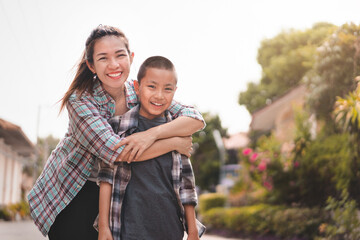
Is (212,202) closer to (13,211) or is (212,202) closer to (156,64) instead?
(13,211)

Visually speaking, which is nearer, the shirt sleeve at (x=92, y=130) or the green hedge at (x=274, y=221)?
the shirt sleeve at (x=92, y=130)

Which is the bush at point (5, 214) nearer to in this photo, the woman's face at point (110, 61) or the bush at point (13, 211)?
the bush at point (13, 211)

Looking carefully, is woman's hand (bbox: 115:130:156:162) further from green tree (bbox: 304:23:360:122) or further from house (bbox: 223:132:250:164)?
house (bbox: 223:132:250:164)

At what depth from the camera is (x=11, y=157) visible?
27469 millimetres

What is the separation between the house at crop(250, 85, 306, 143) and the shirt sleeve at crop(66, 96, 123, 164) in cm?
1462

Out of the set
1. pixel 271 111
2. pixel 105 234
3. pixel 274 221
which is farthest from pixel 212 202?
pixel 105 234

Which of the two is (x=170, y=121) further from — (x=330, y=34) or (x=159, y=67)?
(x=330, y=34)

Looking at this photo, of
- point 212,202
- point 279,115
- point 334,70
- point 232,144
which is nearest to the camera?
point 334,70

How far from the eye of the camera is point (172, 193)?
8.52ft

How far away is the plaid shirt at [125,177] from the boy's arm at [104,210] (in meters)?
0.02

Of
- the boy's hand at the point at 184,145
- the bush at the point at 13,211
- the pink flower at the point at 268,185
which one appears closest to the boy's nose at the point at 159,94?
the boy's hand at the point at 184,145

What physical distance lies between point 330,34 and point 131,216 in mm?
7890

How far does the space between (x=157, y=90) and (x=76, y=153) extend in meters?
0.55

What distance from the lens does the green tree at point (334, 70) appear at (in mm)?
8680
